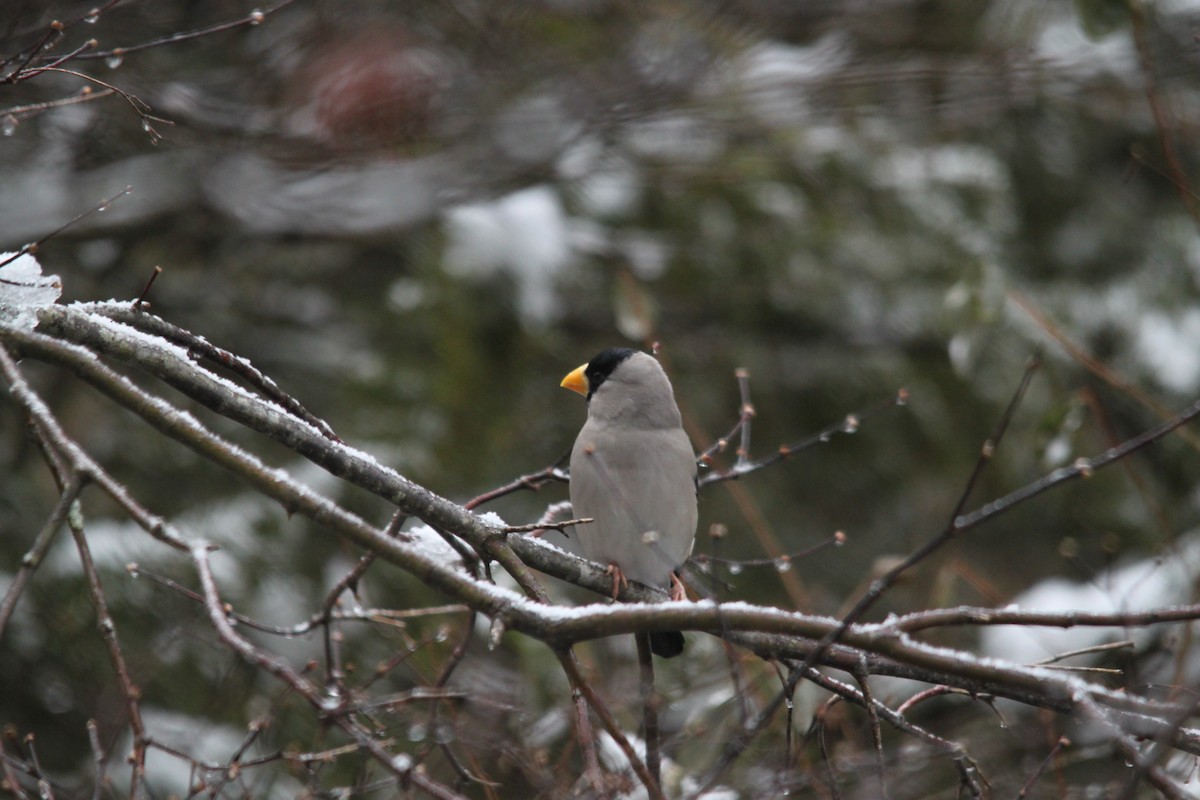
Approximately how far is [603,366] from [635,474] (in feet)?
2.17

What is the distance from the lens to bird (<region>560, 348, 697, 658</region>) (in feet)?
12.5

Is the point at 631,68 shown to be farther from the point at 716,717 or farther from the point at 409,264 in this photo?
the point at 716,717

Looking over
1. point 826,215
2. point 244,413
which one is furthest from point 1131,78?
point 244,413

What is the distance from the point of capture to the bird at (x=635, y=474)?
3805 millimetres

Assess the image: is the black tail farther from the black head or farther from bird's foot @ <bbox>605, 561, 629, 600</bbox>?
the black head

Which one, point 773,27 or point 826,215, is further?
point 826,215

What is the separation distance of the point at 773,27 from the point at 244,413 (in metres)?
4.35

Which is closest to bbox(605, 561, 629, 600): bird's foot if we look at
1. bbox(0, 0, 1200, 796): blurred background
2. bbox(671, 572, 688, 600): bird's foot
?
bbox(671, 572, 688, 600): bird's foot

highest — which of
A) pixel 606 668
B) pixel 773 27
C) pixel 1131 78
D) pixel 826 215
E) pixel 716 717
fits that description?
pixel 773 27

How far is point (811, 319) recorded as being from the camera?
22.7 feet

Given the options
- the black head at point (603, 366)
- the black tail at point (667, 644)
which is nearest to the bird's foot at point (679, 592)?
the black tail at point (667, 644)

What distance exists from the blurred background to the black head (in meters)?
0.24

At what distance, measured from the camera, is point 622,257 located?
6.83 metres

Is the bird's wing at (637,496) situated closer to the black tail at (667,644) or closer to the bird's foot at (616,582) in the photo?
the black tail at (667,644)
